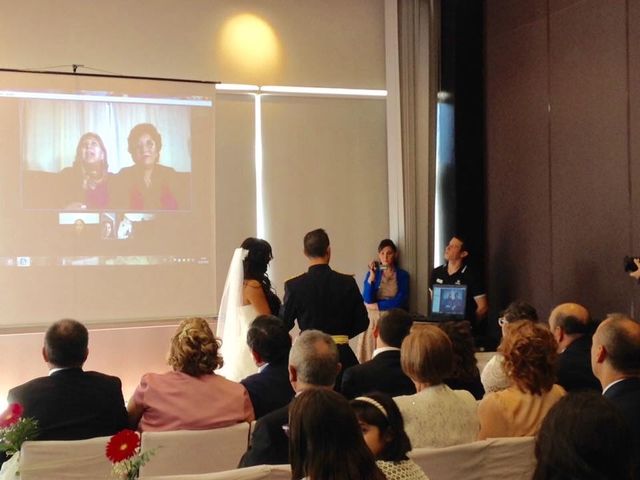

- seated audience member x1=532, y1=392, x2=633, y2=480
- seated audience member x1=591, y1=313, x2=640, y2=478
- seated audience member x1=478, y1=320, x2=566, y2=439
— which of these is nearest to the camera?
seated audience member x1=532, y1=392, x2=633, y2=480

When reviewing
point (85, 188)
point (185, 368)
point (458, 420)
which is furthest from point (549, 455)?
point (85, 188)

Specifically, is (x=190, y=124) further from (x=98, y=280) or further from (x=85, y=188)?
(x=98, y=280)

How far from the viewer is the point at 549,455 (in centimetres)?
148

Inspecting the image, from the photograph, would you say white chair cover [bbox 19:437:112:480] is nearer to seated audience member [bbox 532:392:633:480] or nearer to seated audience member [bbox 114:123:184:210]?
seated audience member [bbox 532:392:633:480]

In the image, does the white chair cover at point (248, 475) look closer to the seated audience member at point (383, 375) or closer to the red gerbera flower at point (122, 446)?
the red gerbera flower at point (122, 446)

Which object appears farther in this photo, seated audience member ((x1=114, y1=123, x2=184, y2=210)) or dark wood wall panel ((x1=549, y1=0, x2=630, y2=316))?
seated audience member ((x1=114, y1=123, x2=184, y2=210))

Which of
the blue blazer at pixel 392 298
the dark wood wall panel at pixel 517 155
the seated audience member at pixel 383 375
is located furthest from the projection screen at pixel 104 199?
the seated audience member at pixel 383 375

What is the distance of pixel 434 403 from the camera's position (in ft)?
9.11

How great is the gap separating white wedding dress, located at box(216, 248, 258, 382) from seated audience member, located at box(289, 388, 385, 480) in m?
3.48

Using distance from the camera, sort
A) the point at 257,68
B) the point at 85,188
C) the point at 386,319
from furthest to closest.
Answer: the point at 257,68 → the point at 85,188 → the point at 386,319

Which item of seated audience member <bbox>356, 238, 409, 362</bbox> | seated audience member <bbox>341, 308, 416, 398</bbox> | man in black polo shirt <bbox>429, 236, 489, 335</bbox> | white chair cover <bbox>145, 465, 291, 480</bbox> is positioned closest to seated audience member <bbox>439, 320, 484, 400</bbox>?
seated audience member <bbox>341, 308, 416, 398</bbox>

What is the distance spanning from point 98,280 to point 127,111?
134 cm

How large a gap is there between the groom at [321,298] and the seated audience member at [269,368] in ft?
3.91

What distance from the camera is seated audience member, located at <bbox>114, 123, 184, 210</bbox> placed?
649 centimetres
